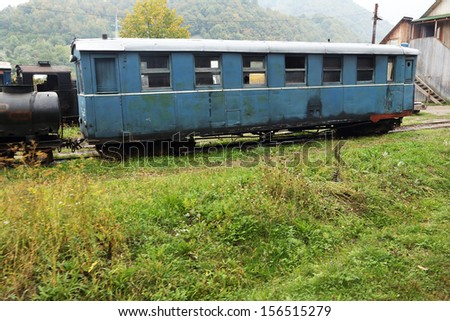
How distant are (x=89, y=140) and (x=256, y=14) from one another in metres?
76.2

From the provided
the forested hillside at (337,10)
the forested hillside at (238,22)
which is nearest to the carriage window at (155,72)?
the forested hillside at (238,22)

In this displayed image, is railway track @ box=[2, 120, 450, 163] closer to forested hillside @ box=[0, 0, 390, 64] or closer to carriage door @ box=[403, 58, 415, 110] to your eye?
carriage door @ box=[403, 58, 415, 110]

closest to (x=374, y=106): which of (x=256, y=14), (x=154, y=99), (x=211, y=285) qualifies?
(x=154, y=99)

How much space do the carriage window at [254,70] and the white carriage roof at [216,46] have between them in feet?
0.82

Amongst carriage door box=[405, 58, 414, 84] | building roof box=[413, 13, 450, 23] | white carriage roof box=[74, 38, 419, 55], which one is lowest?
carriage door box=[405, 58, 414, 84]

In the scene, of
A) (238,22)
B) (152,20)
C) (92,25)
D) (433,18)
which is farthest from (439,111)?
(92,25)

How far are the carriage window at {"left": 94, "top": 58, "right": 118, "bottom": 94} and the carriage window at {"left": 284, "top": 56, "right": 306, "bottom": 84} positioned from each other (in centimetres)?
498

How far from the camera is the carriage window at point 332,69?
12013mm

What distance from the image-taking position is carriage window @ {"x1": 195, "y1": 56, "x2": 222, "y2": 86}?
10172 millimetres

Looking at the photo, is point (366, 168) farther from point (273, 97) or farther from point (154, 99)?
point (154, 99)

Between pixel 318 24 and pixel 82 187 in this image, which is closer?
Result: pixel 82 187

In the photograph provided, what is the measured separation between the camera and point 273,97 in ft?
36.9

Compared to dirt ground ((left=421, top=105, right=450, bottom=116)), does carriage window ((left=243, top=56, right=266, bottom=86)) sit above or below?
above

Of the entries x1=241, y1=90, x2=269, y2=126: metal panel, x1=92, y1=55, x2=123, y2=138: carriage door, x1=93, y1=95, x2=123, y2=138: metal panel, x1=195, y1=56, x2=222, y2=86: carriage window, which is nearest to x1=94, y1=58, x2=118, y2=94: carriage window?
x1=92, y1=55, x2=123, y2=138: carriage door
